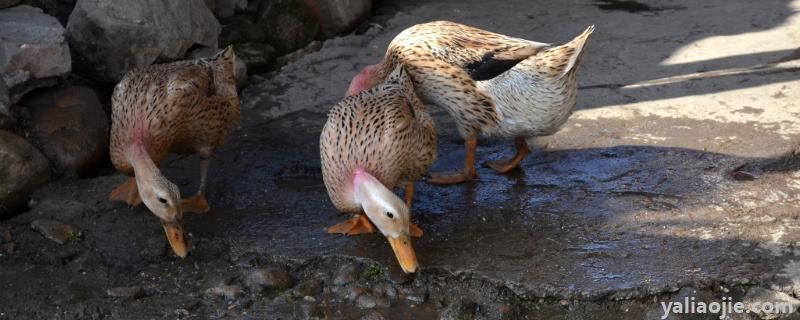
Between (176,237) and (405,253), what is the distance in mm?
1167

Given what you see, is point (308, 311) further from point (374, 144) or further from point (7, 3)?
point (7, 3)

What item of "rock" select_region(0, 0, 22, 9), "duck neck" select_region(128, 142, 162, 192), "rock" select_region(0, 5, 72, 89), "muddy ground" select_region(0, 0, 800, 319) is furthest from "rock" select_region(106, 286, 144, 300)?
"rock" select_region(0, 0, 22, 9)

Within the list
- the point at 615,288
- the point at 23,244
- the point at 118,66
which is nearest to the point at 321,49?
the point at 118,66

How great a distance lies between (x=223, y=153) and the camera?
19.7 ft

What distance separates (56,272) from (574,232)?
2.60 m

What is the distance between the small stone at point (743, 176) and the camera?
532 centimetres

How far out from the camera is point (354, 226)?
16.4ft

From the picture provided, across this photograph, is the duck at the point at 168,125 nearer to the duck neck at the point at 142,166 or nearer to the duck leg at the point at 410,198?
the duck neck at the point at 142,166

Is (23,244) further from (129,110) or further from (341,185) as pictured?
(341,185)

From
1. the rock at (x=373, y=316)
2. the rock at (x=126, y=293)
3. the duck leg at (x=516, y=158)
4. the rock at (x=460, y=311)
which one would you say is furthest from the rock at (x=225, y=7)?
the rock at (x=460, y=311)

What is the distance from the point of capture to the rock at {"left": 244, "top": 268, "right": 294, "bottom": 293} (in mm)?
4562

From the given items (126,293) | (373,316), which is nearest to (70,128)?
(126,293)

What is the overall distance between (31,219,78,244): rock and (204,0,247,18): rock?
286 centimetres

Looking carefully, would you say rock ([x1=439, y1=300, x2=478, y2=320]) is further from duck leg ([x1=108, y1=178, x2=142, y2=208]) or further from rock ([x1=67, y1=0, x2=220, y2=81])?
rock ([x1=67, y1=0, x2=220, y2=81])
